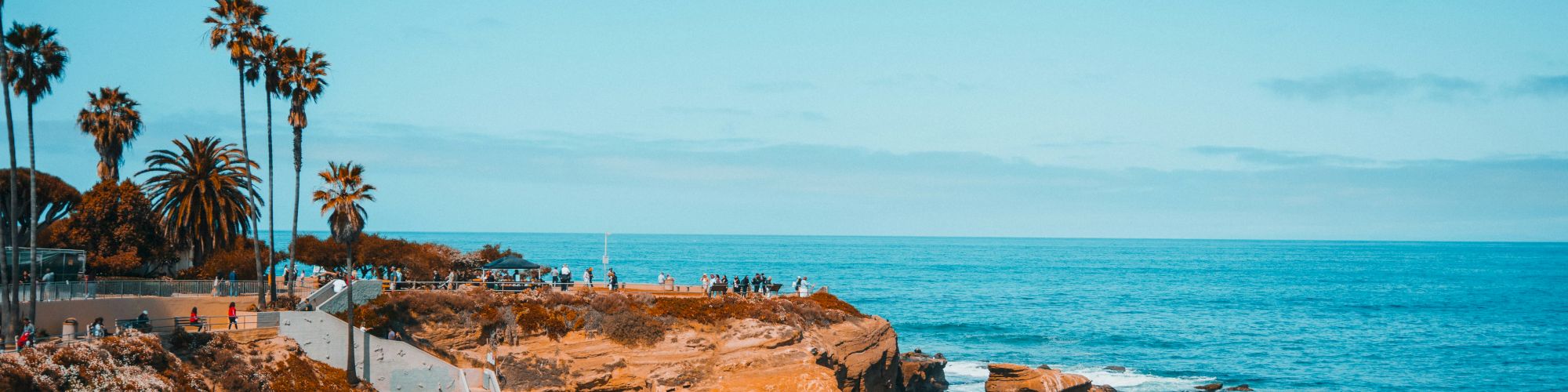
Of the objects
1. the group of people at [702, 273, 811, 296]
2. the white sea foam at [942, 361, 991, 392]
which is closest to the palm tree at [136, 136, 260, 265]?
the group of people at [702, 273, 811, 296]

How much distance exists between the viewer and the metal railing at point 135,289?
38125 mm

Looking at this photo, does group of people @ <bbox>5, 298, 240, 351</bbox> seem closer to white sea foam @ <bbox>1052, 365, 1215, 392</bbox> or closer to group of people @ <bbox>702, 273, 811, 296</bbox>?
group of people @ <bbox>702, 273, 811, 296</bbox>

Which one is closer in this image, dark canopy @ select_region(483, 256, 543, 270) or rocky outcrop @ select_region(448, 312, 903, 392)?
rocky outcrop @ select_region(448, 312, 903, 392)

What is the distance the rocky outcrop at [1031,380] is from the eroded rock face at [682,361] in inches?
492

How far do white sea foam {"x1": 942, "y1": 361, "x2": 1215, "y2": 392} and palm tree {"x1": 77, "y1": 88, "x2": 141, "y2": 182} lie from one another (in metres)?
46.4

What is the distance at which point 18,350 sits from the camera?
30.5 meters

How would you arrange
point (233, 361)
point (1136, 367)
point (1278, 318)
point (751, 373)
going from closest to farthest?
point (233, 361) → point (751, 373) → point (1136, 367) → point (1278, 318)

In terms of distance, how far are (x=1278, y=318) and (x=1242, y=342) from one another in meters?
22.1

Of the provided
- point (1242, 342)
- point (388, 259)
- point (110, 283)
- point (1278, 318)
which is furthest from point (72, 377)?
point (1278, 318)

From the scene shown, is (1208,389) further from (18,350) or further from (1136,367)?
(18,350)

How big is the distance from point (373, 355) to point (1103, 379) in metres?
41.1

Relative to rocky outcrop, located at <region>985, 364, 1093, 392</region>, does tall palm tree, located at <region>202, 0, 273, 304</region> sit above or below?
above

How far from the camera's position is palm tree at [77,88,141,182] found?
55.2 metres

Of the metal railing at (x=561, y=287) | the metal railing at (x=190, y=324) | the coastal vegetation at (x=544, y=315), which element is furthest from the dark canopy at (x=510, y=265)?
the metal railing at (x=190, y=324)
